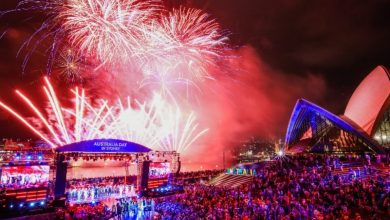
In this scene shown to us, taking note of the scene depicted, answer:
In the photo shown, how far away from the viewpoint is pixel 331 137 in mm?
40000

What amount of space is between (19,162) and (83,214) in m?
7.18

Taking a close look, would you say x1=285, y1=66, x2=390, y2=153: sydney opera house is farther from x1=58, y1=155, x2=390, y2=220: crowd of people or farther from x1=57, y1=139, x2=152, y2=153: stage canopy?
x1=57, y1=139, x2=152, y2=153: stage canopy

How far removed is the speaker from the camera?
20125 mm

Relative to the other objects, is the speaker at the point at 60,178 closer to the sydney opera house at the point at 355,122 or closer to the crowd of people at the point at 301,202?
the crowd of people at the point at 301,202

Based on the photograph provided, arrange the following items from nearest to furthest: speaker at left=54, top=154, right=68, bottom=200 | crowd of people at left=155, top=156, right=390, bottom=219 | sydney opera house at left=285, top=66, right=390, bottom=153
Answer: crowd of people at left=155, top=156, right=390, bottom=219 < speaker at left=54, top=154, right=68, bottom=200 < sydney opera house at left=285, top=66, right=390, bottom=153

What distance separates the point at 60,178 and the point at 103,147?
12.8 ft

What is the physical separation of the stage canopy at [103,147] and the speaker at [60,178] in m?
0.79

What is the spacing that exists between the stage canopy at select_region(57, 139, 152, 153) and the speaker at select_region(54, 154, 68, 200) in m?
0.79

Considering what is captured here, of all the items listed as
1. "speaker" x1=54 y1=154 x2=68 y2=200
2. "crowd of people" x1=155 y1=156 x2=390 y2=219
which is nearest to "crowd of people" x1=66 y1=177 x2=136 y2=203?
"speaker" x1=54 y1=154 x2=68 y2=200

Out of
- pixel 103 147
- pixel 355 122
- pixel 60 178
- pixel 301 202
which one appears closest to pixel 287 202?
pixel 301 202

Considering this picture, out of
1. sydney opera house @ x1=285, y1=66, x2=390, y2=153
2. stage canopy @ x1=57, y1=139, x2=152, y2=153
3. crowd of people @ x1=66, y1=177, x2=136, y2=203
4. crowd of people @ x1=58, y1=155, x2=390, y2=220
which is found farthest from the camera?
sydney opera house @ x1=285, y1=66, x2=390, y2=153

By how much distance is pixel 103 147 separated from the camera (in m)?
22.8

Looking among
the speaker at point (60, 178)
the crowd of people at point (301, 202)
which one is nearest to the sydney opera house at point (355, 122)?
the crowd of people at point (301, 202)

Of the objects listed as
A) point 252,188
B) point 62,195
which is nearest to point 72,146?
point 62,195
